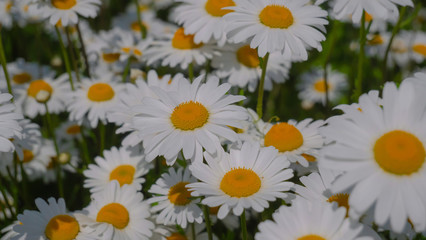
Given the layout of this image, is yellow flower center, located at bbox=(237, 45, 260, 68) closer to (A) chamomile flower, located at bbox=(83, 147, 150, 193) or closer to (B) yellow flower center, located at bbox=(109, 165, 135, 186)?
(A) chamomile flower, located at bbox=(83, 147, 150, 193)

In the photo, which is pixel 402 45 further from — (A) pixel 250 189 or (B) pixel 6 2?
(B) pixel 6 2

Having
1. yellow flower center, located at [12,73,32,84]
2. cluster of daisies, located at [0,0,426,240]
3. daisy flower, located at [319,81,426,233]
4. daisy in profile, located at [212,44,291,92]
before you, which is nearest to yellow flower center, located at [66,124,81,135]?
cluster of daisies, located at [0,0,426,240]

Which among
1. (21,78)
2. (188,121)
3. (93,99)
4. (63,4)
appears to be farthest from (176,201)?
(21,78)

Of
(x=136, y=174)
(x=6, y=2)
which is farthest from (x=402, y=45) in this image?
(x=6, y=2)

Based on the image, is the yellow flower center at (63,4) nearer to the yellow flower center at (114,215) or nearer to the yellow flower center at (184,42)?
the yellow flower center at (184,42)

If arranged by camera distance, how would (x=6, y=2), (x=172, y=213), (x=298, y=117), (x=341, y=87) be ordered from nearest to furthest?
(x=172, y=213) → (x=298, y=117) → (x=6, y=2) → (x=341, y=87)

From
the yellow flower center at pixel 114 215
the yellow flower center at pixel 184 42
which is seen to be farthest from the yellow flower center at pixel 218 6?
the yellow flower center at pixel 114 215

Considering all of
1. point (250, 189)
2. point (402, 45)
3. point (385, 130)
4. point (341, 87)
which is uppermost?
point (385, 130)

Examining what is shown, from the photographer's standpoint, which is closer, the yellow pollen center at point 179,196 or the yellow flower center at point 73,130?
the yellow pollen center at point 179,196

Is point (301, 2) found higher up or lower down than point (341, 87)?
higher up
